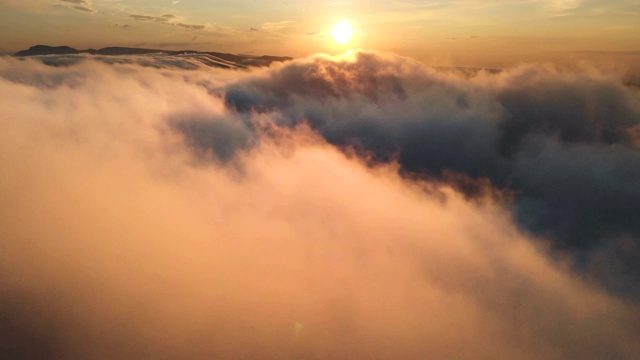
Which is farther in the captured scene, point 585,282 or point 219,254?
point 585,282

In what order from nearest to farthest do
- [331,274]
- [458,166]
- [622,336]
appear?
[331,274]
[622,336]
[458,166]

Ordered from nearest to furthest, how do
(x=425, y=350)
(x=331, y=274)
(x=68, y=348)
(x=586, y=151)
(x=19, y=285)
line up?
(x=68, y=348), (x=19, y=285), (x=425, y=350), (x=331, y=274), (x=586, y=151)

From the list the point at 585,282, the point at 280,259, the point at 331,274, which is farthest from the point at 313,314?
the point at 585,282

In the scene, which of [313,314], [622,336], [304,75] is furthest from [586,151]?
[304,75]

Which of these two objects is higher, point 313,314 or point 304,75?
point 304,75

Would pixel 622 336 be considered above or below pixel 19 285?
below

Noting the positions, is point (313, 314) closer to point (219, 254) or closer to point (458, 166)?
point (219, 254)

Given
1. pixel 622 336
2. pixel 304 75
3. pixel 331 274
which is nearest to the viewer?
pixel 331 274

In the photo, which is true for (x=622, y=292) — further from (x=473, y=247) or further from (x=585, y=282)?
(x=473, y=247)

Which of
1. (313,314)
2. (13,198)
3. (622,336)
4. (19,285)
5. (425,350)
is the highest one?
(13,198)
